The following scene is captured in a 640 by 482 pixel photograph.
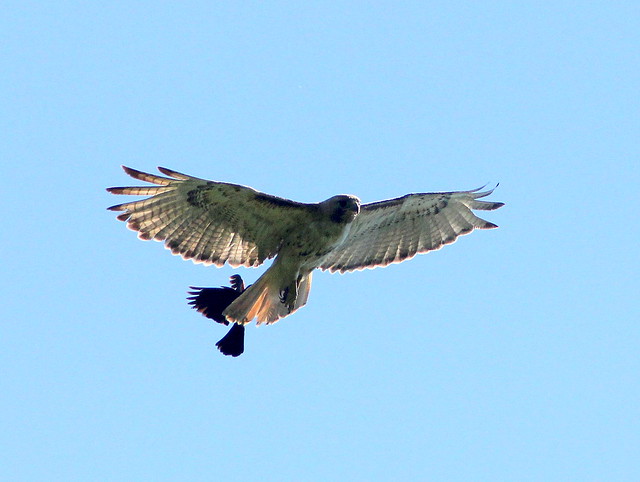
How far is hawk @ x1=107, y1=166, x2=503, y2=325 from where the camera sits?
11.2m

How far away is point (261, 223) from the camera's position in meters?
11.6

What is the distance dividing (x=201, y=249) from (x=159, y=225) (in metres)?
0.58

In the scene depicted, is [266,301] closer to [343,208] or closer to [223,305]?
[223,305]

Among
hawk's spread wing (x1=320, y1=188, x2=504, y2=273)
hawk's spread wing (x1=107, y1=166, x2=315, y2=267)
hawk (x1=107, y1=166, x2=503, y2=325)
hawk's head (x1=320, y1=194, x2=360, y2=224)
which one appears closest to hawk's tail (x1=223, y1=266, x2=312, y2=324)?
hawk (x1=107, y1=166, x2=503, y2=325)

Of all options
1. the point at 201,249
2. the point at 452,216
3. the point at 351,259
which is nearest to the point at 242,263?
the point at 201,249

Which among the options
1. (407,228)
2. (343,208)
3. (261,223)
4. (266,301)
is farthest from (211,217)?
(407,228)

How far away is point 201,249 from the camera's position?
459 inches

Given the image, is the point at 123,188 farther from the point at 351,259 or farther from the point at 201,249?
the point at 351,259

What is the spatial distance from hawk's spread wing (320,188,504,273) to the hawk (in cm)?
2

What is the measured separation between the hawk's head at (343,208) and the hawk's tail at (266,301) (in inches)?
36.2

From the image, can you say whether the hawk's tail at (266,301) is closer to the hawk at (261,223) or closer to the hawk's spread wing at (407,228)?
the hawk at (261,223)

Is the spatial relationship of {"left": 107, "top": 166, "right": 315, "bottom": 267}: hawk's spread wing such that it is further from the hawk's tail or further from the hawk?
the hawk's tail

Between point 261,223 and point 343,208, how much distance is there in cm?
101

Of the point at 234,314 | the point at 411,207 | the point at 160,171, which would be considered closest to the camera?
the point at 160,171
